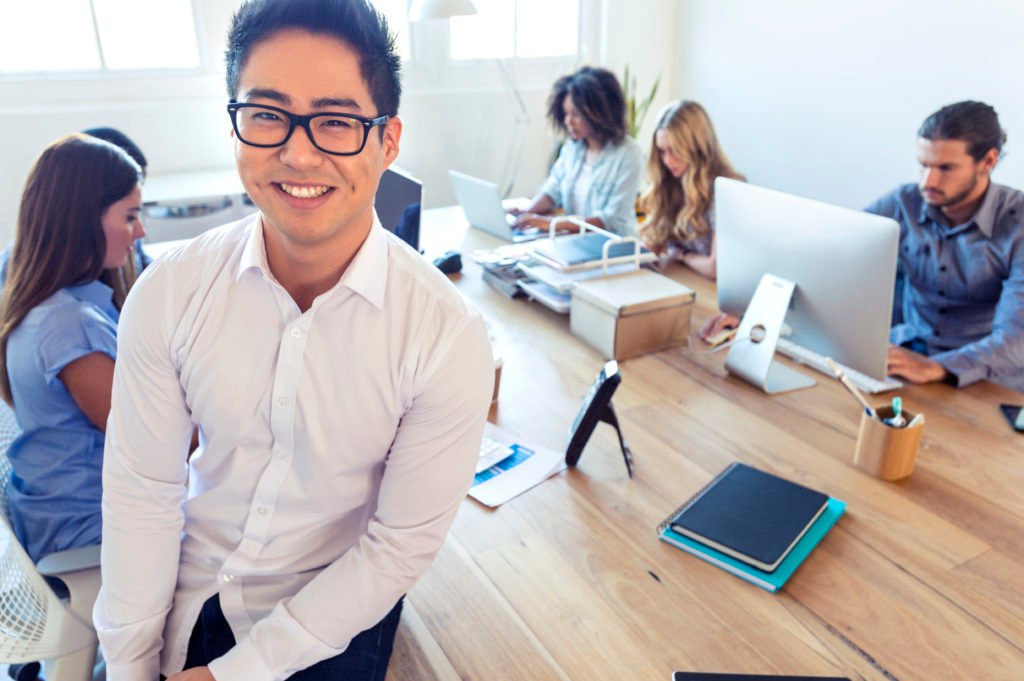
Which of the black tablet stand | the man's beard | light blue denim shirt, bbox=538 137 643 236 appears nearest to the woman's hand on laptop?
light blue denim shirt, bbox=538 137 643 236

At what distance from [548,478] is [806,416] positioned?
590 millimetres

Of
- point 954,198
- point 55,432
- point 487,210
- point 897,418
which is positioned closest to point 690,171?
point 487,210

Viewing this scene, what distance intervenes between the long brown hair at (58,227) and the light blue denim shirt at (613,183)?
1818 millimetres

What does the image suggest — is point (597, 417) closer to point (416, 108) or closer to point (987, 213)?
point (987, 213)

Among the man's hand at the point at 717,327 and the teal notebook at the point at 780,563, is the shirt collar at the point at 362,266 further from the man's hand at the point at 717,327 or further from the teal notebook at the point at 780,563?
the man's hand at the point at 717,327

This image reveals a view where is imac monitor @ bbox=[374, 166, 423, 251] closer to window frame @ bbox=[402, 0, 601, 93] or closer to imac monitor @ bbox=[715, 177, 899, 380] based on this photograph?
imac monitor @ bbox=[715, 177, 899, 380]

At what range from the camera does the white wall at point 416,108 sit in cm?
344

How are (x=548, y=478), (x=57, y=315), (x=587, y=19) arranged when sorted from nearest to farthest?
(x=57, y=315)
(x=548, y=478)
(x=587, y=19)

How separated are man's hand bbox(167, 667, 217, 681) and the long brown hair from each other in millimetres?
666

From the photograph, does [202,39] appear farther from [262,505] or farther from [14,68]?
[262,505]

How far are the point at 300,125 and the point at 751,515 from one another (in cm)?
90

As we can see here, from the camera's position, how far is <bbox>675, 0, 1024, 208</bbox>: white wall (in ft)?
10.6

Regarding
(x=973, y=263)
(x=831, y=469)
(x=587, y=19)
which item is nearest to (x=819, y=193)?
(x=587, y=19)

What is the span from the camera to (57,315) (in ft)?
3.97
